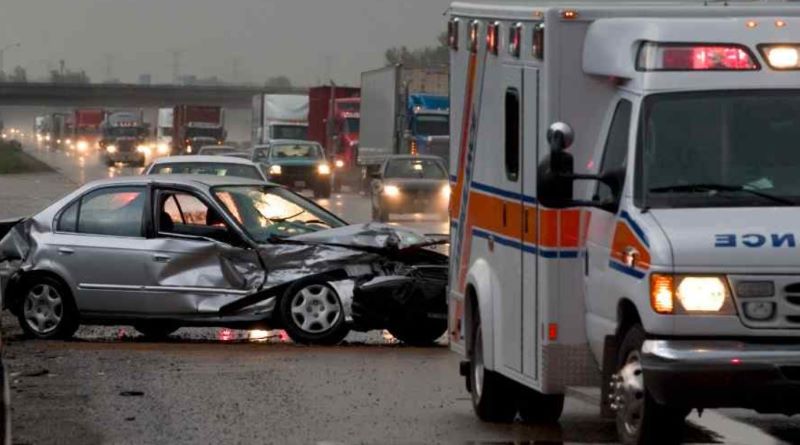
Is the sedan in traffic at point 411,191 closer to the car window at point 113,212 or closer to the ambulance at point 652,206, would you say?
the car window at point 113,212

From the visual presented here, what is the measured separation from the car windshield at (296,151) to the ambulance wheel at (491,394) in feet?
139

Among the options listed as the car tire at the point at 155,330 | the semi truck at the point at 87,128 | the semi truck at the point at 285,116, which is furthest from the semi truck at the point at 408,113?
the semi truck at the point at 87,128

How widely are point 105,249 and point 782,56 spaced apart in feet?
26.5

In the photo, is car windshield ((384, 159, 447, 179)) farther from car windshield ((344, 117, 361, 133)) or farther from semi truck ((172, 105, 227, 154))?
semi truck ((172, 105, 227, 154))

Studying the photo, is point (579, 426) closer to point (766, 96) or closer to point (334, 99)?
point (766, 96)

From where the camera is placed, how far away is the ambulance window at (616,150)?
976 cm

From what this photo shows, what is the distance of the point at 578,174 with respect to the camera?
9.79 m

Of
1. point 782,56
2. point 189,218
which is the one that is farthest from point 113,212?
point 782,56

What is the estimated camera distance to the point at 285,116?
76000 mm

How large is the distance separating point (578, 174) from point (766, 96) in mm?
1032

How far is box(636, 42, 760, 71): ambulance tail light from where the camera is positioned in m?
9.59

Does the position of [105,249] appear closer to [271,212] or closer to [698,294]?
[271,212]

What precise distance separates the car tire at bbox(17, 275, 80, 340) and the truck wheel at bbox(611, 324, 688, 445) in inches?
306

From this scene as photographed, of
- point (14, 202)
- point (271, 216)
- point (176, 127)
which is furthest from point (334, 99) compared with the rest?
point (271, 216)
